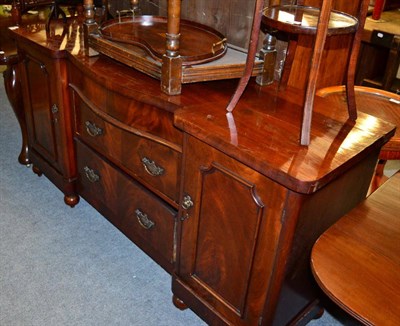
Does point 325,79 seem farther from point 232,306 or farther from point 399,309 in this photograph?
point 399,309

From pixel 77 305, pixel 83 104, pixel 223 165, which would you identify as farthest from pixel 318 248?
pixel 83 104

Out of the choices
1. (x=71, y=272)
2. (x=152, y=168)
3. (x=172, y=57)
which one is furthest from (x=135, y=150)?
(x=71, y=272)

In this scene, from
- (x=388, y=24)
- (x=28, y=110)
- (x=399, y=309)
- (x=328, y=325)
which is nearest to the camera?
(x=399, y=309)

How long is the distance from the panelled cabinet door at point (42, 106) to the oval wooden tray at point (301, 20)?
3.59 feet

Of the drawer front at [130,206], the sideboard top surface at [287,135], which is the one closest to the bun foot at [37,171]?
the drawer front at [130,206]

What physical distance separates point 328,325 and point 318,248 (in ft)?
2.94

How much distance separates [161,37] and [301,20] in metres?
0.66

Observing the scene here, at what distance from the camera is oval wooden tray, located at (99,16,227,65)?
1.60m

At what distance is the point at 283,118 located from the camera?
1378 mm

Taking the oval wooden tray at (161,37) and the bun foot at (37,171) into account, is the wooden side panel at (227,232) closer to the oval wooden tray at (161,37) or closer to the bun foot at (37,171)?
the oval wooden tray at (161,37)

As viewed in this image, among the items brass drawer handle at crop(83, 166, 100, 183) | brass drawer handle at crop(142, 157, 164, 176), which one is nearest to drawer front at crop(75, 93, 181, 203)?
brass drawer handle at crop(142, 157, 164, 176)

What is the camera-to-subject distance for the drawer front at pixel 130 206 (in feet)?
5.68

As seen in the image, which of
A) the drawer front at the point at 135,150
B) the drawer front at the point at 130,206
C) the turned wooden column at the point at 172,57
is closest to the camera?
the turned wooden column at the point at 172,57

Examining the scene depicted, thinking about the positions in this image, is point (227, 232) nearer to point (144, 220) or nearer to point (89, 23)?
point (144, 220)
